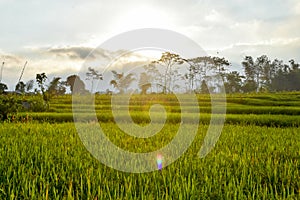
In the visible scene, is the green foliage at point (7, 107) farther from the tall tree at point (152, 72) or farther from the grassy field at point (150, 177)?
the grassy field at point (150, 177)

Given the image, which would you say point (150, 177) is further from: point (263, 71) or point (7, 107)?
point (263, 71)

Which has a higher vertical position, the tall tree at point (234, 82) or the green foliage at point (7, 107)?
the tall tree at point (234, 82)

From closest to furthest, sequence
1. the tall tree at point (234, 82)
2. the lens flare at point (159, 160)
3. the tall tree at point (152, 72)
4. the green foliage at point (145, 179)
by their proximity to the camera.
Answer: the green foliage at point (145, 179)
the lens flare at point (159, 160)
the tall tree at point (152, 72)
the tall tree at point (234, 82)

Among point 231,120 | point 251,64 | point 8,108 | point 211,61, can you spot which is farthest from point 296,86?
point 8,108

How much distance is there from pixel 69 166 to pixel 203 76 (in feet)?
124

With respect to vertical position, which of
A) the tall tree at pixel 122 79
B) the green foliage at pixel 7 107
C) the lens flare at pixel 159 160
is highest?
the tall tree at pixel 122 79

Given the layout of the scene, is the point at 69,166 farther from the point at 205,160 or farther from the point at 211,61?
the point at 211,61

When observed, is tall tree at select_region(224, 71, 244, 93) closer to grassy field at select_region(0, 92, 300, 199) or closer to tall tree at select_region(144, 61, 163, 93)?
tall tree at select_region(144, 61, 163, 93)

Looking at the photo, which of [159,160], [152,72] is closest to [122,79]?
[152,72]

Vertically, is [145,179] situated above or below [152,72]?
below

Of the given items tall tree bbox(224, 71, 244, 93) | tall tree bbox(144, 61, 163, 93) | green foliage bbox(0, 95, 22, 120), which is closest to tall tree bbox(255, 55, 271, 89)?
tall tree bbox(224, 71, 244, 93)

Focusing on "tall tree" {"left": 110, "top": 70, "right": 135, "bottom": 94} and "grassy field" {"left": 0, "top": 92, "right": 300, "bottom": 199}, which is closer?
"grassy field" {"left": 0, "top": 92, "right": 300, "bottom": 199}

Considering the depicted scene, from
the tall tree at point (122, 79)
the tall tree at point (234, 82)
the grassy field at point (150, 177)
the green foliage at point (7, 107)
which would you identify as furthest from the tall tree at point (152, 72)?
the tall tree at point (234, 82)

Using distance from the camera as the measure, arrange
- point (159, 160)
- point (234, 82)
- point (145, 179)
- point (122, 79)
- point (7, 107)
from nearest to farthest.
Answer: point (145, 179) < point (159, 160) < point (7, 107) < point (122, 79) < point (234, 82)
